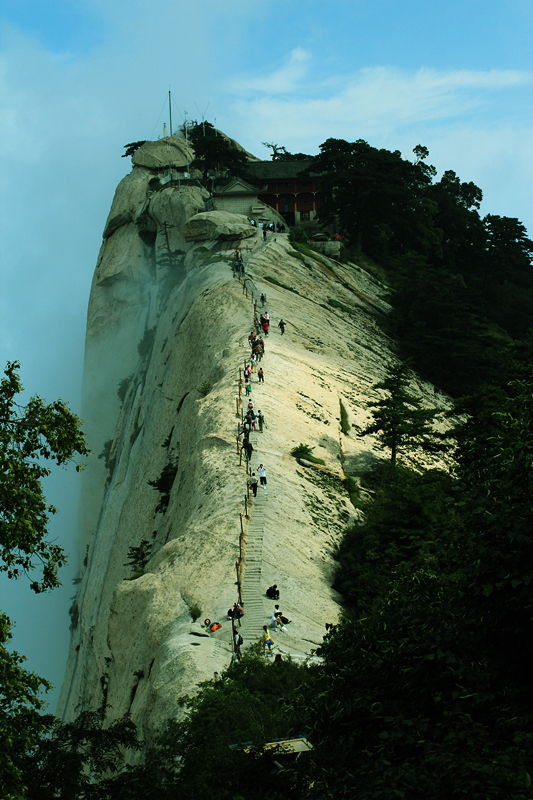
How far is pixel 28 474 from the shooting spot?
41.1ft

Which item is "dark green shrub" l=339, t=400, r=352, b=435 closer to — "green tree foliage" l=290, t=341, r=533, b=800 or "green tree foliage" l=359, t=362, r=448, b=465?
"green tree foliage" l=359, t=362, r=448, b=465

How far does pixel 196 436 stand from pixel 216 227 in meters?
38.3

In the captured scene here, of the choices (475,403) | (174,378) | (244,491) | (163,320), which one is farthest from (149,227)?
(244,491)

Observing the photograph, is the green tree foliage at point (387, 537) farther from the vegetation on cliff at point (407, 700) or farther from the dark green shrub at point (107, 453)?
the dark green shrub at point (107, 453)

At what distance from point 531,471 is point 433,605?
3460mm

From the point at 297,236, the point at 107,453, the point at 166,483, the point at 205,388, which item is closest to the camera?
the point at 166,483

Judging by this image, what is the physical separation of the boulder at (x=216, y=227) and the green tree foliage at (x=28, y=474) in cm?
5399

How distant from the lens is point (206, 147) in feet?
272

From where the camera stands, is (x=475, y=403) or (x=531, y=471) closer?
(x=531, y=471)

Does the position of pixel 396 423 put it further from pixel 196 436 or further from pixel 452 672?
pixel 452 672

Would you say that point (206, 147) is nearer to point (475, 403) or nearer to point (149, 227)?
point (149, 227)

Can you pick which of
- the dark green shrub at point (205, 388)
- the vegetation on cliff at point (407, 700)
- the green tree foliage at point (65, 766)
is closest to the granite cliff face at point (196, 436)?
the dark green shrub at point (205, 388)

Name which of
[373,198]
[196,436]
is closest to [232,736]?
[196,436]

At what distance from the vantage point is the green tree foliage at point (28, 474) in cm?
1201
